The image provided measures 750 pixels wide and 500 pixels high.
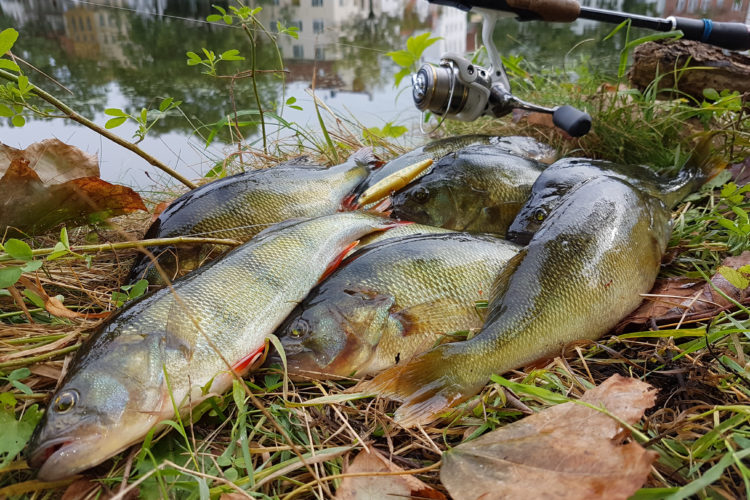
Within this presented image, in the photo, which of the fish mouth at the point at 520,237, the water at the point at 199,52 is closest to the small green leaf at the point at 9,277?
the fish mouth at the point at 520,237

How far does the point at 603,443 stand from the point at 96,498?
4.12ft

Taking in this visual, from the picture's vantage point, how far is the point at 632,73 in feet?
12.9

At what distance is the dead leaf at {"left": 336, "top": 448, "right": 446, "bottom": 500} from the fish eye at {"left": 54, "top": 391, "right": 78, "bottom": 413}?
2.42 ft

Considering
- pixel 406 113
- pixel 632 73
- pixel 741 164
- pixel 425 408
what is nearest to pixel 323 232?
pixel 425 408

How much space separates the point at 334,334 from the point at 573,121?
2230mm

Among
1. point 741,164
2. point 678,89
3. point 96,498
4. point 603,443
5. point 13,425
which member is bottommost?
point 96,498

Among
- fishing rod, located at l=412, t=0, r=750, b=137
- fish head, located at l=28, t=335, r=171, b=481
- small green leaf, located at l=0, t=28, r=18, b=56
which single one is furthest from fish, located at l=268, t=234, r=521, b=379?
fishing rod, located at l=412, t=0, r=750, b=137

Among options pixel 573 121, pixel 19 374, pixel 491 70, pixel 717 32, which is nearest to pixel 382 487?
pixel 19 374

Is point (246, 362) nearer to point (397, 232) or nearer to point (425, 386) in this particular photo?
point (425, 386)

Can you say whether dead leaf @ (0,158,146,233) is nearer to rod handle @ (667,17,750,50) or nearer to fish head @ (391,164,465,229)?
fish head @ (391,164,465,229)

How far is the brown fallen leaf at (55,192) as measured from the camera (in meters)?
2.21

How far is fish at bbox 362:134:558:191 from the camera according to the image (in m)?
2.78

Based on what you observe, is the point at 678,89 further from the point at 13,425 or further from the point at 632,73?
the point at 13,425

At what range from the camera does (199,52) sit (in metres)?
9.10
